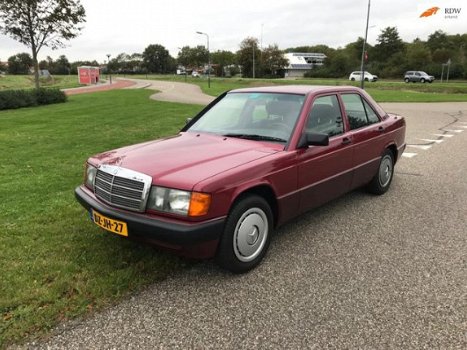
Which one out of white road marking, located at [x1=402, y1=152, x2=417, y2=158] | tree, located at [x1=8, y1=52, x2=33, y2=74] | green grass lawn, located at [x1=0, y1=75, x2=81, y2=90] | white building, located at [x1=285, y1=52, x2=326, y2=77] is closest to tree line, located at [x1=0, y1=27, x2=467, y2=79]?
tree, located at [x1=8, y1=52, x2=33, y2=74]

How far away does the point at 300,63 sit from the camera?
98688mm

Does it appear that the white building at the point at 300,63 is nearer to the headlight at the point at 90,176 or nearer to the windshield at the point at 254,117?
the windshield at the point at 254,117

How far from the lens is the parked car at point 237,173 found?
2955mm

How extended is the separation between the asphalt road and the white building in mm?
87623

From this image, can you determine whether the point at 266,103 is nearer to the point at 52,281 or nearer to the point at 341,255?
the point at 341,255

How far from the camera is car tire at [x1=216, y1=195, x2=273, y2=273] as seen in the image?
3.14 metres

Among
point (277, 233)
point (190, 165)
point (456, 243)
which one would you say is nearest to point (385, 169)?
point (456, 243)

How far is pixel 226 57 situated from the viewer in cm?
10356

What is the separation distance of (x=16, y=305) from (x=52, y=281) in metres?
0.35

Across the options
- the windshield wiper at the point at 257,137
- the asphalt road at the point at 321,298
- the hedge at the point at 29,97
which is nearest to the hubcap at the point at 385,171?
the asphalt road at the point at 321,298

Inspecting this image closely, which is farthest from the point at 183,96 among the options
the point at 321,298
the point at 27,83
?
the point at 27,83

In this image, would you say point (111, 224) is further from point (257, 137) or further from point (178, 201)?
point (257, 137)

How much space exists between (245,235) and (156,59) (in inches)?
4583

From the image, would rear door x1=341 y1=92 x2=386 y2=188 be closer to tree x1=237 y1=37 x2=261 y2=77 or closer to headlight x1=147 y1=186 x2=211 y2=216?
headlight x1=147 y1=186 x2=211 y2=216
